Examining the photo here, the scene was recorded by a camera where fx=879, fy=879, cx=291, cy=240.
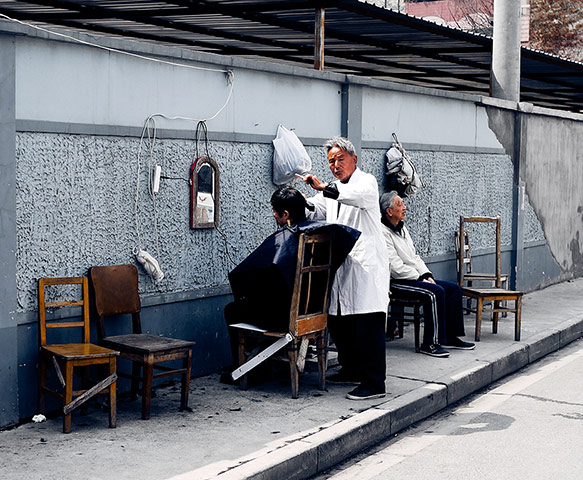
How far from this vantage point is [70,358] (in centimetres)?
521

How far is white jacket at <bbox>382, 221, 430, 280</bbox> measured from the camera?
812 cm

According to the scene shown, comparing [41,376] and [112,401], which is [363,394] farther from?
[41,376]

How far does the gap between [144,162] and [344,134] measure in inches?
108

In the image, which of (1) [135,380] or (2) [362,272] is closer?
(1) [135,380]

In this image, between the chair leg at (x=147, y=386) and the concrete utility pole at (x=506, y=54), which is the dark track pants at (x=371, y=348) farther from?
the concrete utility pole at (x=506, y=54)

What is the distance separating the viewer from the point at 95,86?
19.6 ft

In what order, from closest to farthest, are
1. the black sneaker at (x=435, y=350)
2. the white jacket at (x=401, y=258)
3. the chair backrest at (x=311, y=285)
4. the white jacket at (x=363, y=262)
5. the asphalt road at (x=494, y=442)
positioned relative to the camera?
the asphalt road at (x=494, y=442) < the chair backrest at (x=311, y=285) < the white jacket at (x=363, y=262) < the black sneaker at (x=435, y=350) < the white jacket at (x=401, y=258)

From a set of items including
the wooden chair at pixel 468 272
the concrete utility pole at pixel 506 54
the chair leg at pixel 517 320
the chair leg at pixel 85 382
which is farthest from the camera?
the concrete utility pole at pixel 506 54

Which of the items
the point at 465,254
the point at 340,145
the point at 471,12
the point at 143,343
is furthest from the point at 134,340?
the point at 471,12

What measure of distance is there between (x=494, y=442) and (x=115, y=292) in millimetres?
2757

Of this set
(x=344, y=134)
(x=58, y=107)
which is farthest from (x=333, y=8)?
(x=58, y=107)

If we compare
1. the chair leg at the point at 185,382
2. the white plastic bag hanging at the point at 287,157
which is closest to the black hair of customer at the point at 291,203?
the white plastic bag hanging at the point at 287,157

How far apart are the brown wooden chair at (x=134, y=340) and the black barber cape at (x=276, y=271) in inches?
28.6

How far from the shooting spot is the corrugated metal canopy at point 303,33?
29.8 feet
